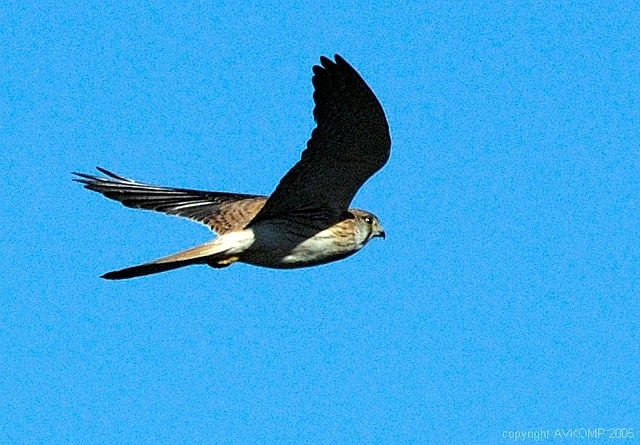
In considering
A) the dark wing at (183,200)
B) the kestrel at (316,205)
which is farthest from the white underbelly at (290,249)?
the dark wing at (183,200)

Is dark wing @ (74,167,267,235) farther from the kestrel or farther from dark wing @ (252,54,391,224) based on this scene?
dark wing @ (252,54,391,224)

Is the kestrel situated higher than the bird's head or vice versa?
the bird's head

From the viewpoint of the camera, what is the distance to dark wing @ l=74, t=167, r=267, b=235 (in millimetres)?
11062

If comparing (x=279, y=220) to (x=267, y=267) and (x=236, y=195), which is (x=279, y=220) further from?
(x=236, y=195)

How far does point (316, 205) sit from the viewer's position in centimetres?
1038

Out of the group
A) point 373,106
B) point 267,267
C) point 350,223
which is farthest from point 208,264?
point 373,106

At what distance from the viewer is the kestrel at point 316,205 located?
9.22 m

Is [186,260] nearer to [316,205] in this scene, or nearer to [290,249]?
[290,249]

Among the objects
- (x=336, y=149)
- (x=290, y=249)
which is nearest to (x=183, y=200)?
(x=290, y=249)

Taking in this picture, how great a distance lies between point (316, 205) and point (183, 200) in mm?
1871

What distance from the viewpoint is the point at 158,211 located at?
11.7 meters

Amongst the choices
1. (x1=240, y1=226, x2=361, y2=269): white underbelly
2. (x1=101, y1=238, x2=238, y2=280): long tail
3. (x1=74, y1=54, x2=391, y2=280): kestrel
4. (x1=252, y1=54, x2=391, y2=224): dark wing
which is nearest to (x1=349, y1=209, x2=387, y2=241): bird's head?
(x1=74, y1=54, x2=391, y2=280): kestrel

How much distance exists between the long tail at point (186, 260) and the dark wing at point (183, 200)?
1.77ft

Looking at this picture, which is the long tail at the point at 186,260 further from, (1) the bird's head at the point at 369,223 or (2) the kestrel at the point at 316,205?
(1) the bird's head at the point at 369,223
